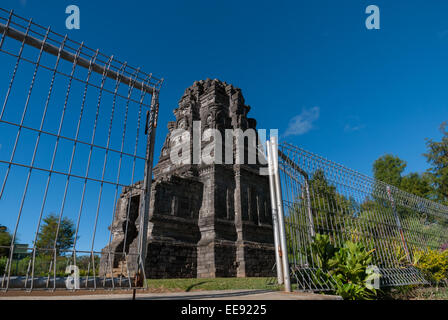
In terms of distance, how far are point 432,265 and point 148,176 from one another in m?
8.44

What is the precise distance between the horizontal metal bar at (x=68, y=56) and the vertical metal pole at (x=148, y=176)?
1.38 feet

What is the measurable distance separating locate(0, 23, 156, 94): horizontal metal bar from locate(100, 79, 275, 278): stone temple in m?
7.84

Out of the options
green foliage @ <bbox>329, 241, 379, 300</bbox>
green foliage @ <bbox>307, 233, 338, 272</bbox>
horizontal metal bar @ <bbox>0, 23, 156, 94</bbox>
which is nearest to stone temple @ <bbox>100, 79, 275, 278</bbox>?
horizontal metal bar @ <bbox>0, 23, 156, 94</bbox>

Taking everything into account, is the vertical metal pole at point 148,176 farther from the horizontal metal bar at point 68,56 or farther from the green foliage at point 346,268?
the green foliage at point 346,268

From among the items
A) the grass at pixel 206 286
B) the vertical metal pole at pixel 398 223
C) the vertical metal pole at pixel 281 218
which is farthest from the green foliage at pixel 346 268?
the vertical metal pole at pixel 398 223

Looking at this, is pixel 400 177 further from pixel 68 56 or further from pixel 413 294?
pixel 68 56

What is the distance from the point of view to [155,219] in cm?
1360

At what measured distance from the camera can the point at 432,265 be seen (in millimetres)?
7758

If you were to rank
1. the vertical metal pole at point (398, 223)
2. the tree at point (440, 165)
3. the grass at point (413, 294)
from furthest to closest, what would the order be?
the tree at point (440, 165) < the vertical metal pole at point (398, 223) < the grass at point (413, 294)

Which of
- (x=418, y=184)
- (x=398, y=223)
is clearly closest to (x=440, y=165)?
(x=418, y=184)

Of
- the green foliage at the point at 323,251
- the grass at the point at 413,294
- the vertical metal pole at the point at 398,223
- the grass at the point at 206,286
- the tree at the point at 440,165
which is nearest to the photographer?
the green foliage at the point at 323,251

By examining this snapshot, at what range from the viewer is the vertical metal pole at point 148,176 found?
5297 mm

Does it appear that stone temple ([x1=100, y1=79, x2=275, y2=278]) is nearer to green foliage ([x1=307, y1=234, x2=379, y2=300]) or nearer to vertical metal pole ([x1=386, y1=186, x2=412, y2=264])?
vertical metal pole ([x1=386, y1=186, x2=412, y2=264])
